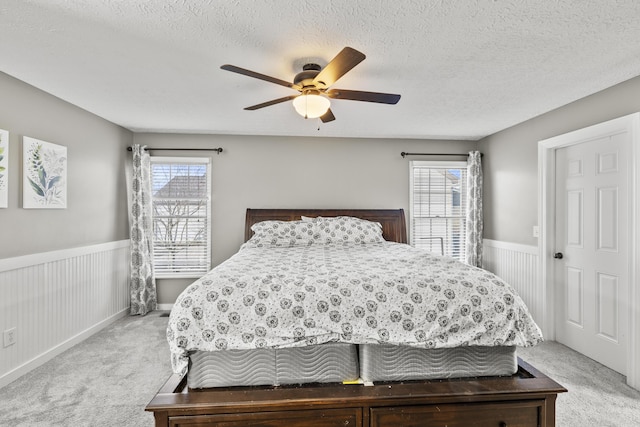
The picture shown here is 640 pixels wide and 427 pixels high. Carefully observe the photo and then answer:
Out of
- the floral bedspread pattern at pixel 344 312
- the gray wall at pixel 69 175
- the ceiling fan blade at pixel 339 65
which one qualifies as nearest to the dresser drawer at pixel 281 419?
the floral bedspread pattern at pixel 344 312

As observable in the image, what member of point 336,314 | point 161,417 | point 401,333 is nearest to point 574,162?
point 401,333

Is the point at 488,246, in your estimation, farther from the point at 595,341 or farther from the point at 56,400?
the point at 56,400

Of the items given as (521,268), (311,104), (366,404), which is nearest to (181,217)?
(311,104)

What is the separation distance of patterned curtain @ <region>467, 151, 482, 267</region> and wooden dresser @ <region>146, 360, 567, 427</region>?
296cm

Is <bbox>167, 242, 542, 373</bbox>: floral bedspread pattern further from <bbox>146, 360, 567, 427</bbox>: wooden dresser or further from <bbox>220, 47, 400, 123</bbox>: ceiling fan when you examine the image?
<bbox>220, 47, 400, 123</bbox>: ceiling fan

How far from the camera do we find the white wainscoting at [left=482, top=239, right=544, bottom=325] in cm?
359

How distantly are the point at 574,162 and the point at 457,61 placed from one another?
1.84 meters

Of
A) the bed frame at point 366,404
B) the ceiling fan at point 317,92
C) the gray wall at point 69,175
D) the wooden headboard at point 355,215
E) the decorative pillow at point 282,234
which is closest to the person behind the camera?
the bed frame at point 366,404

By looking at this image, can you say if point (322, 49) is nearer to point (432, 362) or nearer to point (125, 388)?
point (432, 362)

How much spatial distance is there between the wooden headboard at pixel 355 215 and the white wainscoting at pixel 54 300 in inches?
66.7

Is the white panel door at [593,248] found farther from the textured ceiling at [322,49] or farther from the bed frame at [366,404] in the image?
the bed frame at [366,404]

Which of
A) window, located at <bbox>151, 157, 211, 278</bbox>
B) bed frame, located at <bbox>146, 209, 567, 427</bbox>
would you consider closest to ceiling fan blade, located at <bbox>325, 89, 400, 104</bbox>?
bed frame, located at <bbox>146, 209, 567, 427</bbox>

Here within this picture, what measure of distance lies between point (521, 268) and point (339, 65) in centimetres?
336

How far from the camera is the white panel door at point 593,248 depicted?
2732 mm
